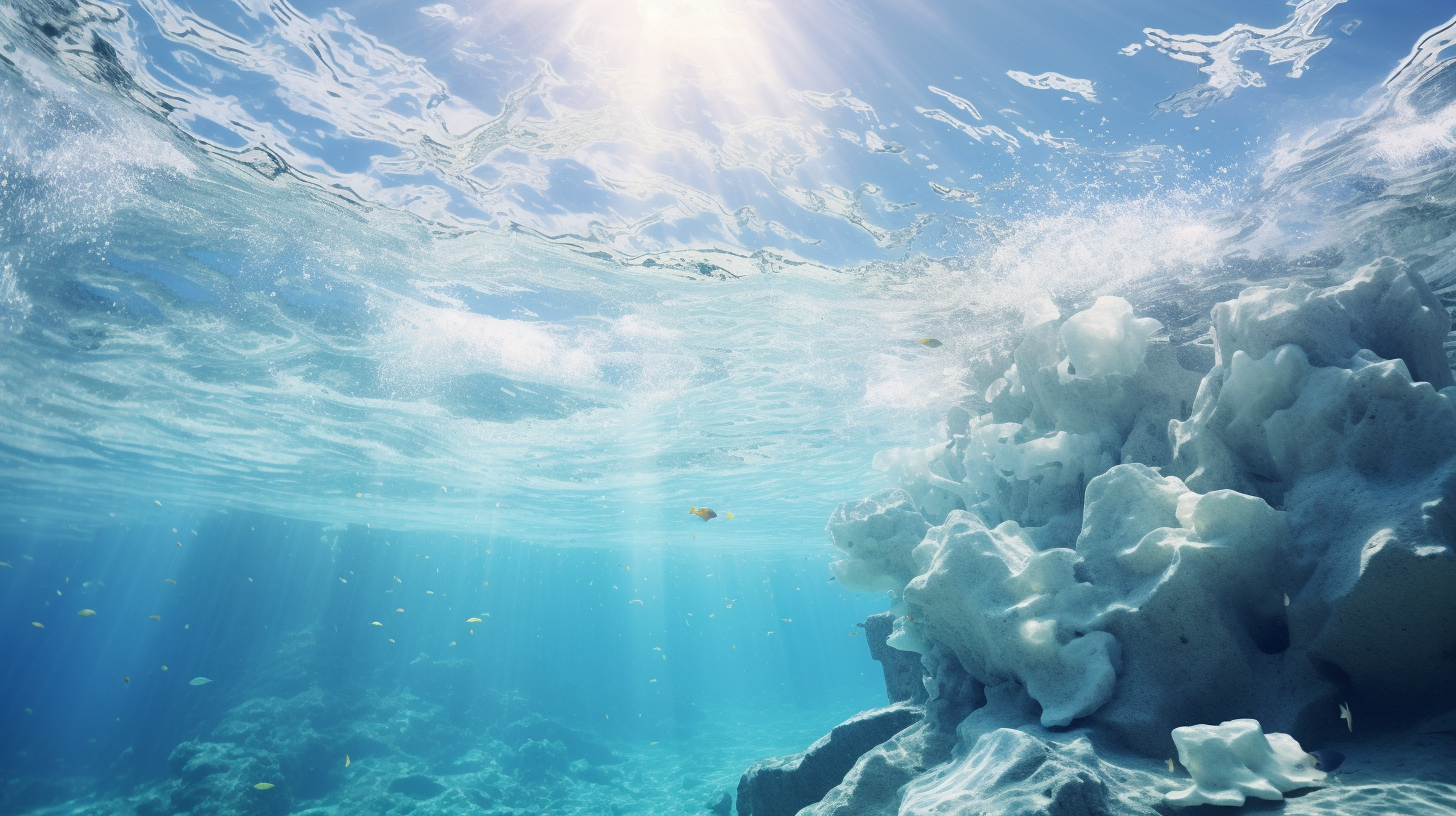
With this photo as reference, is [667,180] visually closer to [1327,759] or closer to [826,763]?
[826,763]

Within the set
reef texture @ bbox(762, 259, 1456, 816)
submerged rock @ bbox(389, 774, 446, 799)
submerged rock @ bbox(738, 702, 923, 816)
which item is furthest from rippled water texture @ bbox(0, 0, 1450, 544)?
submerged rock @ bbox(389, 774, 446, 799)

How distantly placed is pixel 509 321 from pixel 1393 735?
14556 mm

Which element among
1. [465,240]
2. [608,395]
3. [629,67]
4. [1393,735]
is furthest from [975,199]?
[608,395]

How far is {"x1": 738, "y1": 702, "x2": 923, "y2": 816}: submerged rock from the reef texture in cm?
132

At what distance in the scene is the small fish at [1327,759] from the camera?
354 cm

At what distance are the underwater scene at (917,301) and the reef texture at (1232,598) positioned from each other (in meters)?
0.03

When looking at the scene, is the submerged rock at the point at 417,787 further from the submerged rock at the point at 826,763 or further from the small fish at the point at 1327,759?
the small fish at the point at 1327,759

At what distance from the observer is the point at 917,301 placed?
12523mm

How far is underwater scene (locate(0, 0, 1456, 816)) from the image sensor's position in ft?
14.6

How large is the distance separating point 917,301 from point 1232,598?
28.4 feet

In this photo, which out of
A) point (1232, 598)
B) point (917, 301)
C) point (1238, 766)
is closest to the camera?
point (1238, 766)

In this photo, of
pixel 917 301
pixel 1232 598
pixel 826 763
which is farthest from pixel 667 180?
pixel 826 763

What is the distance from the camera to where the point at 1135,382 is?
303 inches

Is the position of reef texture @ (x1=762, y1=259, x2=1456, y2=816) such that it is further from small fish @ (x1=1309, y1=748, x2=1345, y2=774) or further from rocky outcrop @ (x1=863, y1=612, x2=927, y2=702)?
rocky outcrop @ (x1=863, y1=612, x2=927, y2=702)
